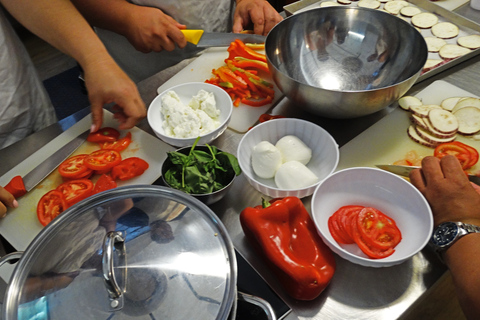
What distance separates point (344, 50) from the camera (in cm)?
164

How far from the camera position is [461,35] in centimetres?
192

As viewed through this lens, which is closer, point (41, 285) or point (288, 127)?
point (41, 285)

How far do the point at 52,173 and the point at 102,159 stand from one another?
19cm

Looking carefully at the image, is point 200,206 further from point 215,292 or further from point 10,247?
point 10,247

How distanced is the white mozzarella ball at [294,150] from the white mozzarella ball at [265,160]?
0.15ft

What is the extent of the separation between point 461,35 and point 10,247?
7.56 ft

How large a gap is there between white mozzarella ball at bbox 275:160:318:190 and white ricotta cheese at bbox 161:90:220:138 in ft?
1.19

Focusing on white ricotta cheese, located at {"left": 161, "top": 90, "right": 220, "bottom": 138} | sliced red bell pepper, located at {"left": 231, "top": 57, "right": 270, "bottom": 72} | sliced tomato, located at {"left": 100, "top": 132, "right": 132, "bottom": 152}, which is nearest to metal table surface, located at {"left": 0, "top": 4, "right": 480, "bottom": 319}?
white ricotta cheese, located at {"left": 161, "top": 90, "right": 220, "bottom": 138}

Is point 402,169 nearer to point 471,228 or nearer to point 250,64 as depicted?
point 471,228

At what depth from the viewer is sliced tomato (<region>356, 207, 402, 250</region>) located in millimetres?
991

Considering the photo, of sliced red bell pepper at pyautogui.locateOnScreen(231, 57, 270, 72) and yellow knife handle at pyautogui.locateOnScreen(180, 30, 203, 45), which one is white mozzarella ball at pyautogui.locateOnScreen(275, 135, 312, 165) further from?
yellow knife handle at pyautogui.locateOnScreen(180, 30, 203, 45)

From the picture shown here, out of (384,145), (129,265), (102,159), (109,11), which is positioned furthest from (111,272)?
(109,11)

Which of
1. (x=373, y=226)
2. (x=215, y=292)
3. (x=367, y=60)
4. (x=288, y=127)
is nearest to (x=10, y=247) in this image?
(x=215, y=292)

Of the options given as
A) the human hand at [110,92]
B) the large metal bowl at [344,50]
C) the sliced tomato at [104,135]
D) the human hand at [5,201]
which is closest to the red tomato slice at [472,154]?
the large metal bowl at [344,50]
